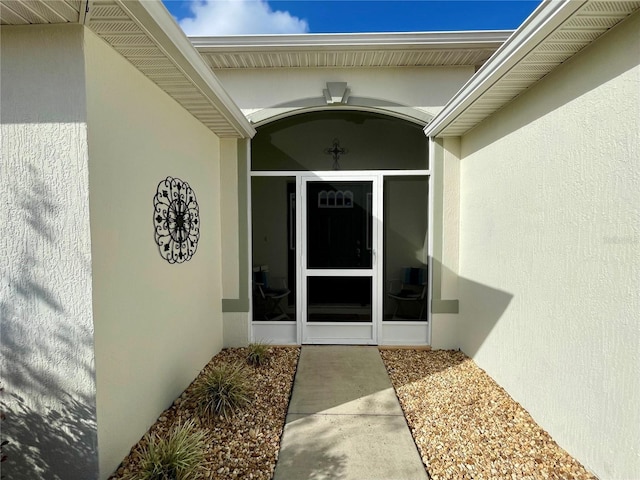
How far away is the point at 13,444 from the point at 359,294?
151 inches

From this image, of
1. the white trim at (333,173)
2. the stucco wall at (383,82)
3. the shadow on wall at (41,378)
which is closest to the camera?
the shadow on wall at (41,378)

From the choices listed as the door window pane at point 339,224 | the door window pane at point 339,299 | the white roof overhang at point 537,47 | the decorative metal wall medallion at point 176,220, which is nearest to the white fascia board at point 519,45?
the white roof overhang at point 537,47

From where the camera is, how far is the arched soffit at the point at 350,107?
185 inches

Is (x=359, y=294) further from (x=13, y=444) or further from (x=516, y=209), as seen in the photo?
(x=13, y=444)

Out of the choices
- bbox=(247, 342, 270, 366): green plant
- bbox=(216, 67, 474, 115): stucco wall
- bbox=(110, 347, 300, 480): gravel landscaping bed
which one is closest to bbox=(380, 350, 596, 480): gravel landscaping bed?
bbox=(110, 347, 300, 480): gravel landscaping bed

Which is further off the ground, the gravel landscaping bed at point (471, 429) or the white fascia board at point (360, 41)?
the white fascia board at point (360, 41)

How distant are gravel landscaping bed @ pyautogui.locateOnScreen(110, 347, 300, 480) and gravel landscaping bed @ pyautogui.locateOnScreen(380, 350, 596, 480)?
47.9 inches

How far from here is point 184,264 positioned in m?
3.63

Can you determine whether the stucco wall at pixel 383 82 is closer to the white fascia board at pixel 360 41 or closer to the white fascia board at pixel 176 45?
the white fascia board at pixel 360 41

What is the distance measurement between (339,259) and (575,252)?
9.60 ft

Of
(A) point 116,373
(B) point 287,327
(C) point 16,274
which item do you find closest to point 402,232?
(B) point 287,327

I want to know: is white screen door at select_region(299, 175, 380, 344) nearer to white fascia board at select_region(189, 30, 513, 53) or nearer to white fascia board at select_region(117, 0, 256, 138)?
white fascia board at select_region(189, 30, 513, 53)

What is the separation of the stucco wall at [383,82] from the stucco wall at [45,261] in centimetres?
292

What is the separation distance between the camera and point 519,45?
250 centimetres
